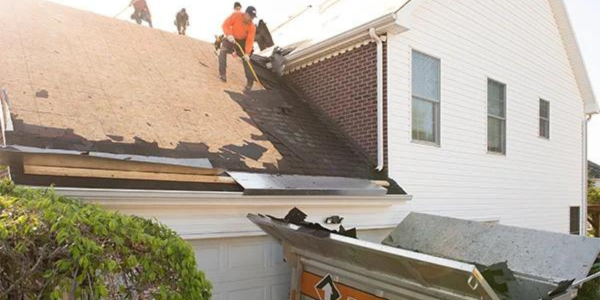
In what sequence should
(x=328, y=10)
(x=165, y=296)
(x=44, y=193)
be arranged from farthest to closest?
(x=328, y=10)
(x=44, y=193)
(x=165, y=296)

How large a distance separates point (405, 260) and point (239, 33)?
7.43m

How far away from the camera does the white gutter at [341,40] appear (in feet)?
25.5

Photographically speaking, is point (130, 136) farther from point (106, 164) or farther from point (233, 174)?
point (233, 174)

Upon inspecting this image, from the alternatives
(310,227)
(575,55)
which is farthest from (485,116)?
(310,227)

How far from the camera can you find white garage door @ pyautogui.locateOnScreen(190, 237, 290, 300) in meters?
5.50

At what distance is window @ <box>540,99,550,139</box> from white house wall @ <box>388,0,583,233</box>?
0.21 meters

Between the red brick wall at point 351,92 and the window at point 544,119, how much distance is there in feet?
22.6

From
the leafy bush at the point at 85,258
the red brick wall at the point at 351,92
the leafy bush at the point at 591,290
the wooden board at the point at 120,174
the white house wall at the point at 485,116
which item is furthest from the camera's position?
the white house wall at the point at 485,116

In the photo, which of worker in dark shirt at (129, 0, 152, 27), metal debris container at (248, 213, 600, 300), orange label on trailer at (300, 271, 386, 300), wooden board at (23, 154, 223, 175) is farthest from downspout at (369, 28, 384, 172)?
worker in dark shirt at (129, 0, 152, 27)

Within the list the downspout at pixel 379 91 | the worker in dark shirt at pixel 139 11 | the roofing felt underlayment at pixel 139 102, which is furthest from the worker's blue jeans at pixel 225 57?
the worker in dark shirt at pixel 139 11

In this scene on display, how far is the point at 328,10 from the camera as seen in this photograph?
429 inches

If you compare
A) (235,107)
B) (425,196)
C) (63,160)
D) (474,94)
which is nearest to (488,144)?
(474,94)

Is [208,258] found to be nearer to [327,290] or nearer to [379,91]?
[327,290]

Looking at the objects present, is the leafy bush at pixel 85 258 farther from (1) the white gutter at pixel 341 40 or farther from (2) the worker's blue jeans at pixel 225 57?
(2) the worker's blue jeans at pixel 225 57
